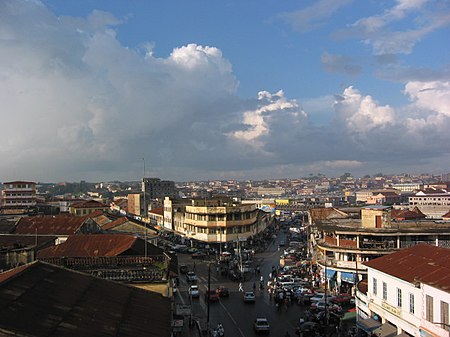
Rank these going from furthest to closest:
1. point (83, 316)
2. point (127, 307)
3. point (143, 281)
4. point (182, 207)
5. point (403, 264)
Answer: point (182, 207), point (403, 264), point (143, 281), point (127, 307), point (83, 316)

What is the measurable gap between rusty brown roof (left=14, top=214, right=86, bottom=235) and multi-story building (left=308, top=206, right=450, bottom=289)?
23711 millimetres

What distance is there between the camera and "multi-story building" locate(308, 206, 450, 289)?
4047 cm

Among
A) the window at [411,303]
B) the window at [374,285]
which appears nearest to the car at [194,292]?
the window at [374,285]

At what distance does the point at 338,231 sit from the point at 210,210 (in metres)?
32.7

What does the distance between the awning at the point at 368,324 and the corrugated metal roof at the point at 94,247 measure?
42.2 ft

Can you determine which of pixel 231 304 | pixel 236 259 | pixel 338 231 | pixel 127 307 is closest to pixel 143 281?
pixel 127 307

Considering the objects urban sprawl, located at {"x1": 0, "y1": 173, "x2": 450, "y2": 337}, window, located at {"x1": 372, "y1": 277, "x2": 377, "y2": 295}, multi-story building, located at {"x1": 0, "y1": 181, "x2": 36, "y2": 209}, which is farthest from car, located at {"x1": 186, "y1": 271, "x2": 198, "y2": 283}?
multi-story building, located at {"x1": 0, "y1": 181, "x2": 36, "y2": 209}

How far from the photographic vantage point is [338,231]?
4184 centimetres

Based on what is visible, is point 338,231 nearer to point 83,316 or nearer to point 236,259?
point 236,259

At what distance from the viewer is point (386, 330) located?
25.1 metres

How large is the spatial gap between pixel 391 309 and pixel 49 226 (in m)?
35.5

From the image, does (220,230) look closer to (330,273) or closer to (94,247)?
(330,273)

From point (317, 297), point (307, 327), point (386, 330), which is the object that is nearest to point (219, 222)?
point (317, 297)

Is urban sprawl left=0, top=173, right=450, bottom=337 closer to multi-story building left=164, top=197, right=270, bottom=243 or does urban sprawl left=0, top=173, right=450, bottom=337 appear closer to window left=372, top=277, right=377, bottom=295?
window left=372, top=277, right=377, bottom=295
